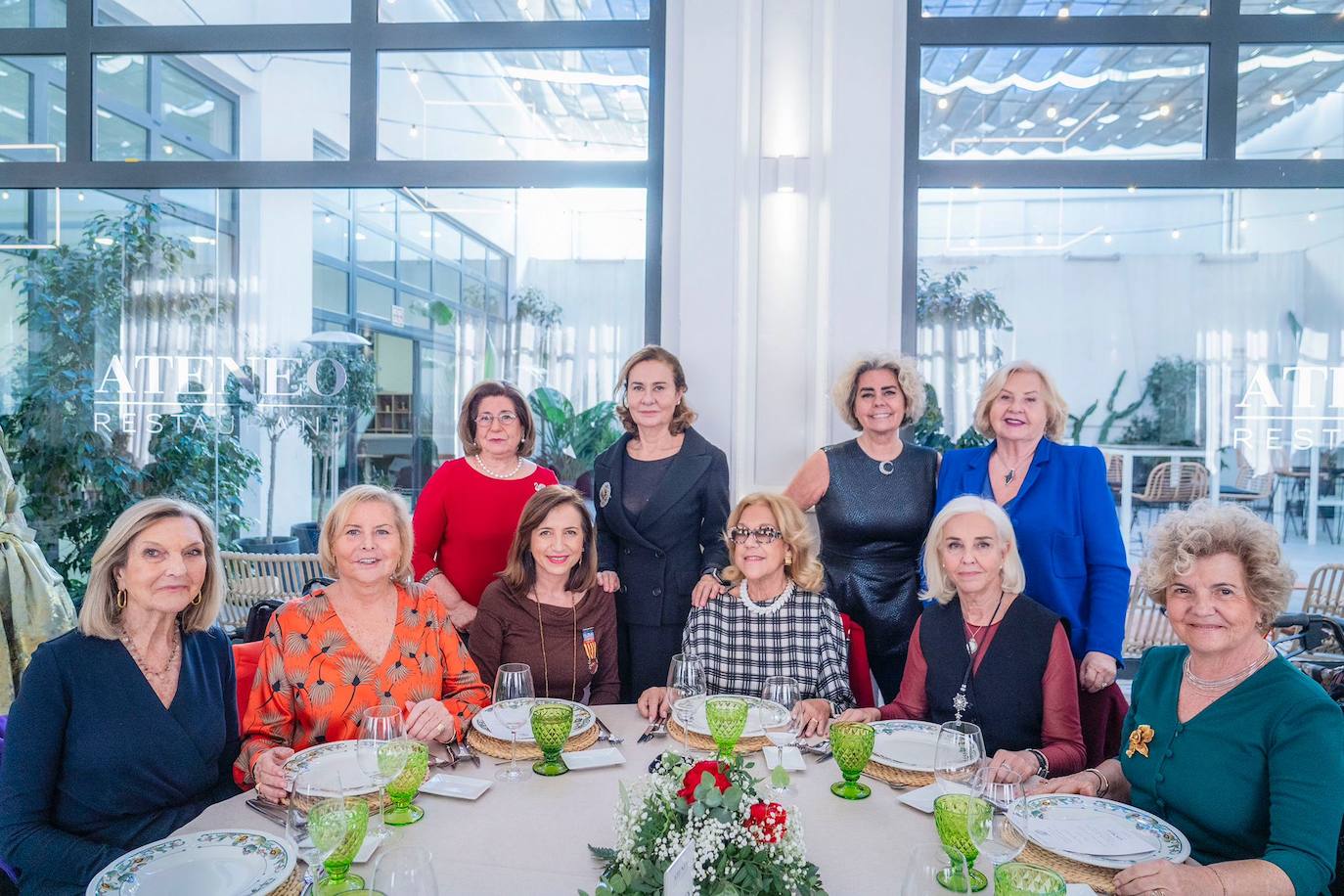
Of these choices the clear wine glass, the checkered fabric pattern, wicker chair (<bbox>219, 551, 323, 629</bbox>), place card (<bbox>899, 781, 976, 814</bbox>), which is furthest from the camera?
wicker chair (<bbox>219, 551, 323, 629</bbox>)

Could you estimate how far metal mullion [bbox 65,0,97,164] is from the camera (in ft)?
13.7

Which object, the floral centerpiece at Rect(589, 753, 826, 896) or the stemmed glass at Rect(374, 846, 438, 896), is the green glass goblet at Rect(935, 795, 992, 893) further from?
the stemmed glass at Rect(374, 846, 438, 896)

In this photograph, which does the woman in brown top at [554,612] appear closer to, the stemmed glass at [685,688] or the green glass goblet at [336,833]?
the stemmed glass at [685,688]

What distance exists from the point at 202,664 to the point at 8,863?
50 cm

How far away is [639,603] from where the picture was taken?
9.93ft

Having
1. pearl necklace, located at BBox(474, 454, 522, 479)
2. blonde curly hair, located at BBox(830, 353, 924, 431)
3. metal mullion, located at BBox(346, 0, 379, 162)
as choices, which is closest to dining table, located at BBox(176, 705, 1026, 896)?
pearl necklace, located at BBox(474, 454, 522, 479)

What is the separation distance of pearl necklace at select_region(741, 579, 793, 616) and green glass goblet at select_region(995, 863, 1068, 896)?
54.7 inches

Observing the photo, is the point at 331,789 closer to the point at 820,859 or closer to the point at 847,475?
the point at 820,859

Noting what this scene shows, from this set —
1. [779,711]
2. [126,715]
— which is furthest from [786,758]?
[126,715]

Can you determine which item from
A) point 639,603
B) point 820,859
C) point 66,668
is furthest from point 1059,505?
point 66,668

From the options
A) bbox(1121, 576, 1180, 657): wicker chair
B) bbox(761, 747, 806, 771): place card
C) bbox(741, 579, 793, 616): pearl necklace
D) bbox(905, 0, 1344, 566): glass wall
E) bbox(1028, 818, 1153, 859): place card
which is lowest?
bbox(1121, 576, 1180, 657): wicker chair

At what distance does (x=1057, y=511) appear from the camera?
8.75ft

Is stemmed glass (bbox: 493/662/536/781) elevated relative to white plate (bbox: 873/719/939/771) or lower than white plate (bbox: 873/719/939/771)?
elevated

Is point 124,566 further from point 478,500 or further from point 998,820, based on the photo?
point 998,820
